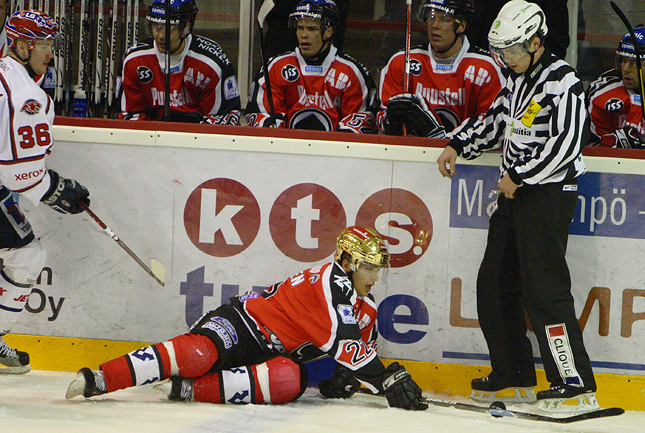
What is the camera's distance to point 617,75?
3.94m

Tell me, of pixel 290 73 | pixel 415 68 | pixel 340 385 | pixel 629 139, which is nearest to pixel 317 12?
pixel 290 73

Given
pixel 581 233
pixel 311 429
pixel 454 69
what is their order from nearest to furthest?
pixel 311 429
pixel 581 233
pixel 454 69

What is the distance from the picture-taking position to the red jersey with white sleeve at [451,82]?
368 centimetres

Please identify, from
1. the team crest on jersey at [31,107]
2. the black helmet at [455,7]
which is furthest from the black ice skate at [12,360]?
the black helmet at [455,7]

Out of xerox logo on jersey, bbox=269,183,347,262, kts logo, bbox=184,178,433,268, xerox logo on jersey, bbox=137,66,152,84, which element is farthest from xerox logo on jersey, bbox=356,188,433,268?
xerox logo on jersey, bbox=137,66,152,84

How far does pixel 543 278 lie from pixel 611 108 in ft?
4.28

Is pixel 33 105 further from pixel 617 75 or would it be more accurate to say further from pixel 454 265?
pixel 617 75

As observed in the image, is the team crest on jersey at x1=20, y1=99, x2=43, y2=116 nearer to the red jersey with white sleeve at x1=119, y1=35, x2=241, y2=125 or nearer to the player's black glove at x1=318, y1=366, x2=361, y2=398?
the red jersey with white sleeve at x1=119, y1=35, x2=241, y2=125

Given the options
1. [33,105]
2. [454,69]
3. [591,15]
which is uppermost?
[591,15]

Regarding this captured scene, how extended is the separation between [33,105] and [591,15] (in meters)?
3.29

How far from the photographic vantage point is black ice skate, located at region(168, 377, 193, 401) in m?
2.90

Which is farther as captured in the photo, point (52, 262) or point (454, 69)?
point (454, 69)

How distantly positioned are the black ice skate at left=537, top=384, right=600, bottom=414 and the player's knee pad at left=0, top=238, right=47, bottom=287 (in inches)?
77.2

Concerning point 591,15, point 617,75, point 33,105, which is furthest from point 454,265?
point 591,15
